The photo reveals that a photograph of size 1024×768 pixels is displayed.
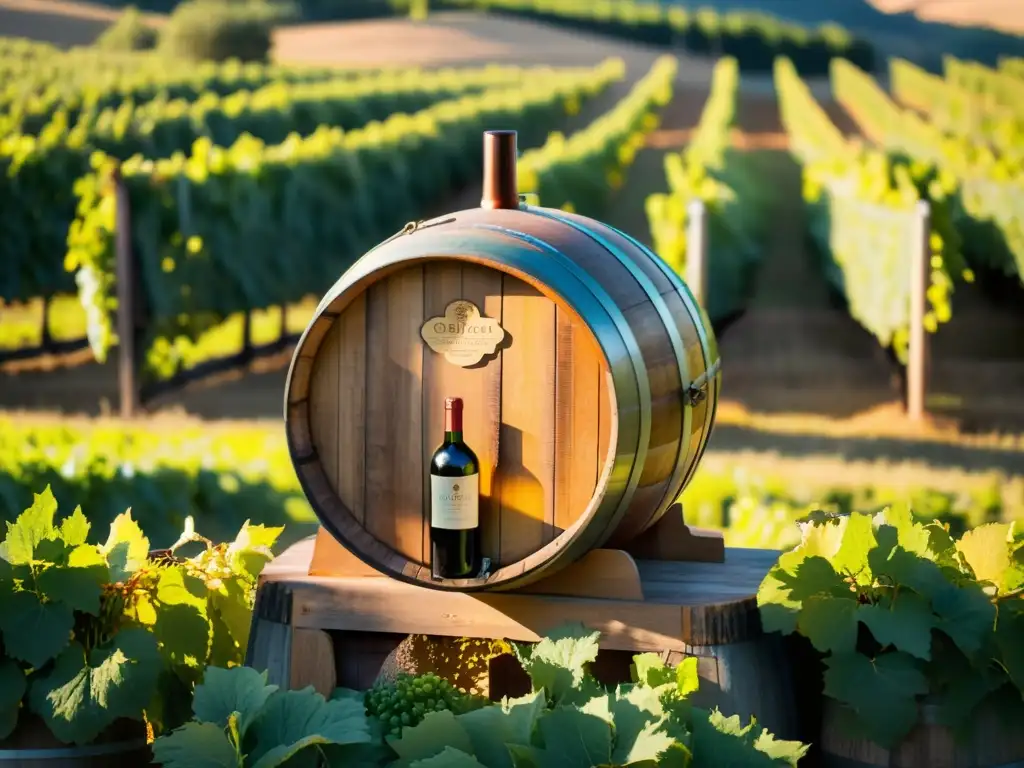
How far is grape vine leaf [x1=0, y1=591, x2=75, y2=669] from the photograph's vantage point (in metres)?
3.40

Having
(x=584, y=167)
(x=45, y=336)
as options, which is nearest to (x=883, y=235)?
(x=584, y=167)

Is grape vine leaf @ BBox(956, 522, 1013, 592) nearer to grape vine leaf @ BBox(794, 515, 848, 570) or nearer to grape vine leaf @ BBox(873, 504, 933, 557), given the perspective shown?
grape vine leaf @ BBox(873, 504, 933, 557)

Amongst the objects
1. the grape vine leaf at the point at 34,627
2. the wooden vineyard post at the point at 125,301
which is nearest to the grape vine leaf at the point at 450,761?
the grape vine leaf at the point at 34,627

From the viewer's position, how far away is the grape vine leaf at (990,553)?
331cm

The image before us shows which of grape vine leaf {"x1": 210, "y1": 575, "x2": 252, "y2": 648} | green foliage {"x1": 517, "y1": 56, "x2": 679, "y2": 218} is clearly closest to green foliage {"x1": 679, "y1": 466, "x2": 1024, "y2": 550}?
grape vine leaf {"x1": 210, "y1": 575, "x2": 252, "y2": 648}

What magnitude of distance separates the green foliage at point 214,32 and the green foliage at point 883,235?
106 feet

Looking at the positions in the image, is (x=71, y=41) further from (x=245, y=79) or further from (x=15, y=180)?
(x=15, y=180)

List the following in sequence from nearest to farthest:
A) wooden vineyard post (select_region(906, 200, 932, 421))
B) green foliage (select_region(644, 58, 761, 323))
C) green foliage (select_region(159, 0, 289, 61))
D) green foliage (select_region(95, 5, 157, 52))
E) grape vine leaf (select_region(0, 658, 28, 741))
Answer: grape vine leaf (select_region(0, 658, 28, 741))
wooden vineyard post (select_region(906, 200, 932, 421))
green foliage (select_region(644, 58, 761, 323))
green foliage (select_region(159, 0, 289, 61))
green foliage (select_region(95, 5, 157, 52))

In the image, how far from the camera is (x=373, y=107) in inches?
1184

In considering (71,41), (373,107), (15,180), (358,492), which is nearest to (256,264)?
(15,180)

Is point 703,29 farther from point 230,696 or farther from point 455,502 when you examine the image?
point 230,696

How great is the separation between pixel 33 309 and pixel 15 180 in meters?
5.34

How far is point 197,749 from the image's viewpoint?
302 centimetres

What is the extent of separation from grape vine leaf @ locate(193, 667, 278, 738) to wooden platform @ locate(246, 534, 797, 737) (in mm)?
365
